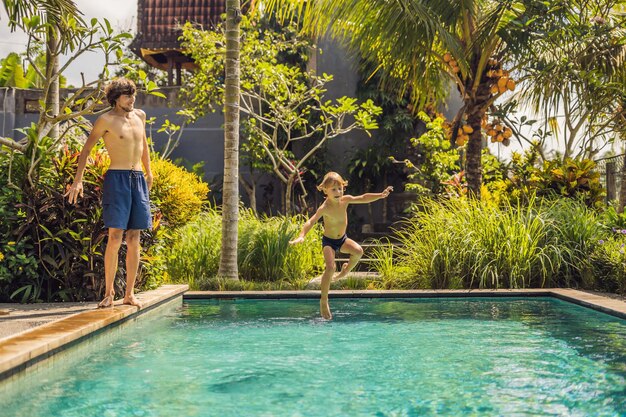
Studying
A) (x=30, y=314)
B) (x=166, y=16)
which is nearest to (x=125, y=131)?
(x=30, y=314)

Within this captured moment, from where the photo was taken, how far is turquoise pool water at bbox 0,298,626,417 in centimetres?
404

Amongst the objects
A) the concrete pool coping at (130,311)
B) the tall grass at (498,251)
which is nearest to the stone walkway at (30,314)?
the concrete pool coping at (130,311)

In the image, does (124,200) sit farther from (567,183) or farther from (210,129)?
(210,129)

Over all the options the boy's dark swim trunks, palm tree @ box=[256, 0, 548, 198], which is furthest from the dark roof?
the boy's dark swim trunks

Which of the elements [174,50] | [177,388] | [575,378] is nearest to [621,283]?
[575,378]

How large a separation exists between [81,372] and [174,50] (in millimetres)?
17603

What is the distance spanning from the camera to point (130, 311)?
6.96m

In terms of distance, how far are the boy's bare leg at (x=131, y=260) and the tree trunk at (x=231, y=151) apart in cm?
287

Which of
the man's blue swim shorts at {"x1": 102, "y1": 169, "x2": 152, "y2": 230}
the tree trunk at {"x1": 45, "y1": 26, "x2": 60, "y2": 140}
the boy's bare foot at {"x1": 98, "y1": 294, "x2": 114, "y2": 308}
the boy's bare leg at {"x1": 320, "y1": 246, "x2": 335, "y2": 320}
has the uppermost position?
the tree trunk at {"x1": 45, "y1": 26, "x2": 60, "y2": 140}

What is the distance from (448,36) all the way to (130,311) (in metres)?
5.82

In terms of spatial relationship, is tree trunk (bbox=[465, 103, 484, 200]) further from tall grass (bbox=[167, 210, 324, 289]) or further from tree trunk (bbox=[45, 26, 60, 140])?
tree trunk (bbox=[45, 26, 60, 140])

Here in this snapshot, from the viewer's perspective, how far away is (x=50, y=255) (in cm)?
752

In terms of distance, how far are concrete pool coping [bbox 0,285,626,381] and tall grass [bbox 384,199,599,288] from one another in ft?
1.77

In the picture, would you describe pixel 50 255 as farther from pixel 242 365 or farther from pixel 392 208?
pixel 392 208
